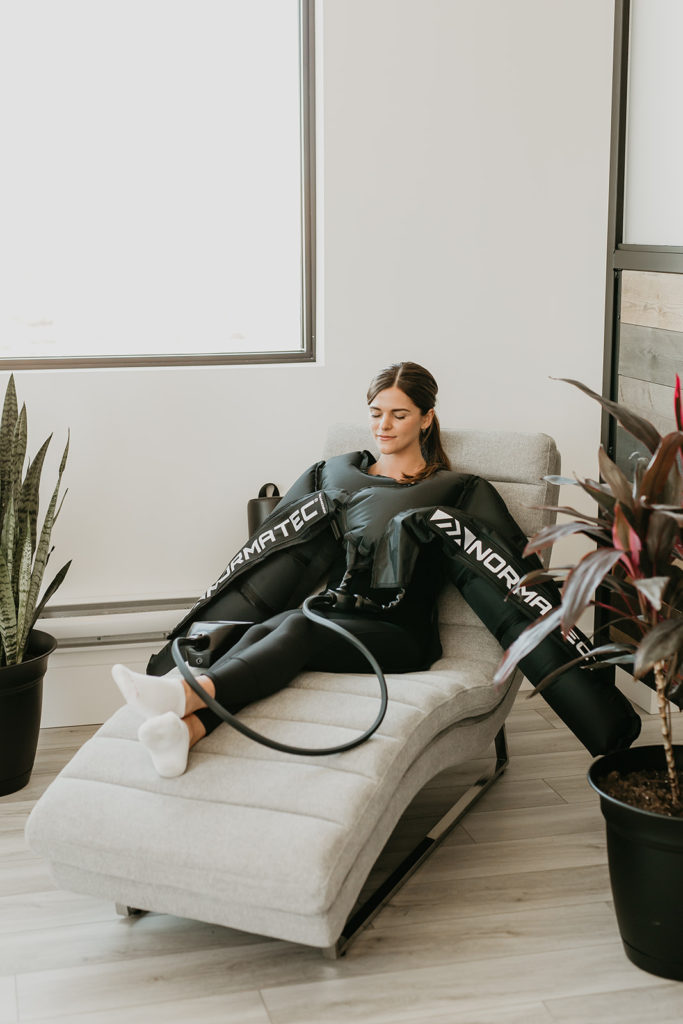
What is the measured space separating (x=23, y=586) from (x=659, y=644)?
1.74m

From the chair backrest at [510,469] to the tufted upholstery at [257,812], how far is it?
41cm

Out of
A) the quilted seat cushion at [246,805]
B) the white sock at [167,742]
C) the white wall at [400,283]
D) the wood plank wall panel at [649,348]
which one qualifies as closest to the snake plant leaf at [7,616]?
the white wall at [400,283]

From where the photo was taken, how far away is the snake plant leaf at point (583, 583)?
1817 millimetres

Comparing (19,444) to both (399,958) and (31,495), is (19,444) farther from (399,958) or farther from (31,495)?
(399,958)

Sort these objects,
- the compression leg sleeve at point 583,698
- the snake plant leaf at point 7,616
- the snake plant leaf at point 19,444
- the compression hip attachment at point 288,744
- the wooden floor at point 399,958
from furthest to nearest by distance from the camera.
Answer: the snake plant leaf at point 19,444 → the snake plant leaf at point 7,616 → the compression leg sleeve at point 583,698 → the compression hip attachment at point 288,744 → the wooden floor at point 399,958

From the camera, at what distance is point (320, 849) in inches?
75.2

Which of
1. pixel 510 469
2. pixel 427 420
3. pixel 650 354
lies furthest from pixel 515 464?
pixel 650 354

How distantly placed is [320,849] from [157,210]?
7.43ft

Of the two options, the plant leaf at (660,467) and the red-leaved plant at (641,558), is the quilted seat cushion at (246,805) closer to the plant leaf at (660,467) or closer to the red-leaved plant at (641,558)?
the red-leaved plant at (641,558)

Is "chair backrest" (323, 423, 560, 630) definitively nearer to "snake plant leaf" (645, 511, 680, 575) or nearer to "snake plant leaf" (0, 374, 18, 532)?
"snake plant leaf" (645, 511, 680, 575)

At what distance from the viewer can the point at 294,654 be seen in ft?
8.05

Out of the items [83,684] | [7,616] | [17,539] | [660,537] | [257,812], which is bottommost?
[83,684]

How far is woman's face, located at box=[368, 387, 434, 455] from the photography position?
2918 mm

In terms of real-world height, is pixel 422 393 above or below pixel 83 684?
above
